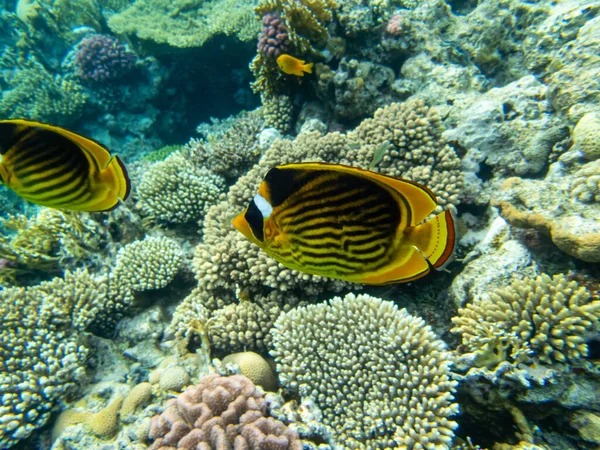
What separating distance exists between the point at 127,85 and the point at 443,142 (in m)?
9.93

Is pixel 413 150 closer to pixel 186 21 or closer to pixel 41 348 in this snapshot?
pixel 41 348

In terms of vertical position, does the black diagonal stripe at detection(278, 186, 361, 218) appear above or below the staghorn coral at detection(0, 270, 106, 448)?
above

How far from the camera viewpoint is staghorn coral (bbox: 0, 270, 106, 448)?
3.63m

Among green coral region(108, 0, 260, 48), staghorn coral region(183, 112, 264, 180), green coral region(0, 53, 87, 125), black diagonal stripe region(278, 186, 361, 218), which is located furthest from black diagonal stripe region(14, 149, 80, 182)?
green coral region(0, 53, 87, 125)

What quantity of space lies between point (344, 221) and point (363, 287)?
268 centimetres

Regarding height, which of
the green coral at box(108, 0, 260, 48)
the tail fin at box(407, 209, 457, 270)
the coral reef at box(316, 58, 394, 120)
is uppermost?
the green coral at box(108, 0, 260, 48)

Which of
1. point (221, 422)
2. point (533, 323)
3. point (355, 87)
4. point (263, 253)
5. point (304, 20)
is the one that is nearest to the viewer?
point (221, 422)

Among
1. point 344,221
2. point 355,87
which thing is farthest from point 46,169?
point 355,87

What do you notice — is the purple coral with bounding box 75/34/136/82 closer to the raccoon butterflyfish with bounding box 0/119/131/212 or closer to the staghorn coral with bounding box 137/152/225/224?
the staghorn coral with bounding box 137/152/225/224

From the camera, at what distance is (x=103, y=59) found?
10.0 m

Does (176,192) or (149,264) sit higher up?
(176,192)

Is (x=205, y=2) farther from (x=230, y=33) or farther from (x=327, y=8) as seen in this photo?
(x=327, y=8)

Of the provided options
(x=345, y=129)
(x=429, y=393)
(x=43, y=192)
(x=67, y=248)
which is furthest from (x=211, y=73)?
(x=429, y=393)

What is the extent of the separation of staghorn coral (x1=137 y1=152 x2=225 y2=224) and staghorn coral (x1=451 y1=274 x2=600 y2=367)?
400 cm
